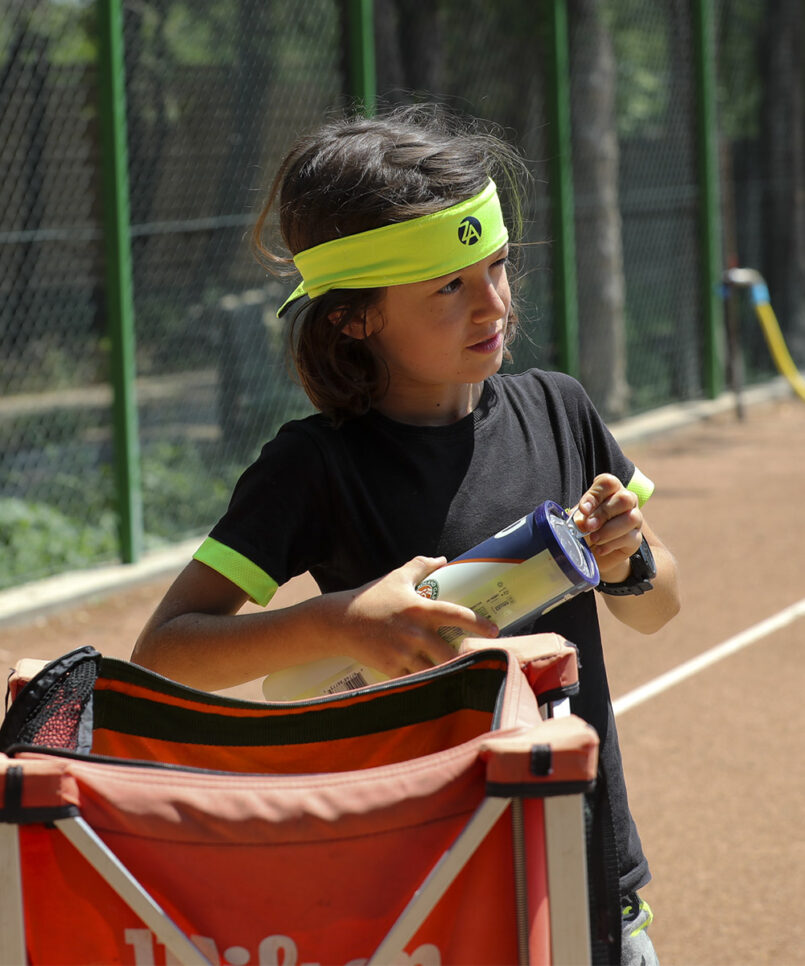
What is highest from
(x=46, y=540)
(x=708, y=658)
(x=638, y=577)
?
(x=638, y=577)

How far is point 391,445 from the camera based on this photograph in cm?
213

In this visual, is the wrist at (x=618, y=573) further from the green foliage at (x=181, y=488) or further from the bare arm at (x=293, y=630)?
the green foliage at (x=181, y=488)

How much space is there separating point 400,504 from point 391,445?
0.10 m

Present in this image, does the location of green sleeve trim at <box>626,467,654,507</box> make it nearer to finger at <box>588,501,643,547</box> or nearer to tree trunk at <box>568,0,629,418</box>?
finger at <box>588,501,643,547</box>

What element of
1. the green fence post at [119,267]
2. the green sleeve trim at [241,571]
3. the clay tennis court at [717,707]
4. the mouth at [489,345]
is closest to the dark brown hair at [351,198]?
the mouth at [489,345]

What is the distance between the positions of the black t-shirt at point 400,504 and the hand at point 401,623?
9.3 inches

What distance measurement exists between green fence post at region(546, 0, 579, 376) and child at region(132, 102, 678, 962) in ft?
28.3

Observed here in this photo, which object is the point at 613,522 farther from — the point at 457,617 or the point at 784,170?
the point at 784,170

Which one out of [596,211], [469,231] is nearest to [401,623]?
[469,231]

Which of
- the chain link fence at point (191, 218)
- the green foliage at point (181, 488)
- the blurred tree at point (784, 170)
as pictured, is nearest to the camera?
the green foliage at point (181, 488)

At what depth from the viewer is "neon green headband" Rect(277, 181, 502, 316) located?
2068 mm

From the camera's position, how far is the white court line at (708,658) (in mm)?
5570

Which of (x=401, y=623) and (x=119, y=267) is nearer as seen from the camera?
(x=401, y=623)

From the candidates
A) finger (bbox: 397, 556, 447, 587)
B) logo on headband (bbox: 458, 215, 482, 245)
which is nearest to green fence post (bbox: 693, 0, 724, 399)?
logo on headband (bbox: 458, 215, 482, 245)
